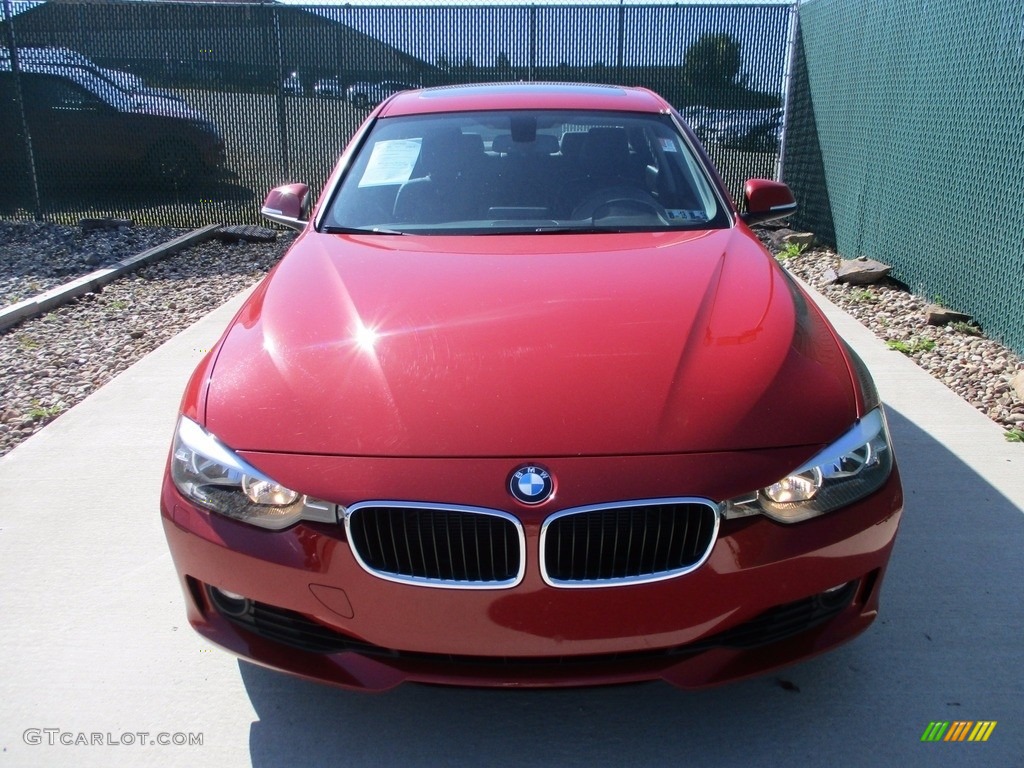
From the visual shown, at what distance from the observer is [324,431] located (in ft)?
6.93

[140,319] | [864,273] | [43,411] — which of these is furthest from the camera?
[864,273]

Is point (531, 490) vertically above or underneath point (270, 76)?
underneath

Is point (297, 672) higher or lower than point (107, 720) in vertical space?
higher

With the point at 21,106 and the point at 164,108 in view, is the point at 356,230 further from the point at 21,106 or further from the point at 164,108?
the point at 21,106

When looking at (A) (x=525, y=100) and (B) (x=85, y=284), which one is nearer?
(A) (x=525, y=100)

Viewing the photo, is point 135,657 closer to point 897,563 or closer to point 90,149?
point 897,563

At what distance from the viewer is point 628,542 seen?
198 cm

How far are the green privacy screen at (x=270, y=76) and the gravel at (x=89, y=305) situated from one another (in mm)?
717

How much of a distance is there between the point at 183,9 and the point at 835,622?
964cm

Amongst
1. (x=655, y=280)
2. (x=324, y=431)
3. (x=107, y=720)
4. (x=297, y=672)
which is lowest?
(x=107, y=720)

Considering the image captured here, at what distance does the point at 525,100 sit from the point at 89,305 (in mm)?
4071

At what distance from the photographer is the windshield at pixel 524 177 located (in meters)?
3.42

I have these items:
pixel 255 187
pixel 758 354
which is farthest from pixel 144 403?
pixel 255 187

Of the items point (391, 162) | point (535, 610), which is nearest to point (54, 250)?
point (391, 162)
